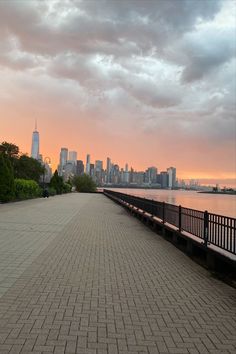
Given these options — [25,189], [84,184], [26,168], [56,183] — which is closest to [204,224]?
[25,189]

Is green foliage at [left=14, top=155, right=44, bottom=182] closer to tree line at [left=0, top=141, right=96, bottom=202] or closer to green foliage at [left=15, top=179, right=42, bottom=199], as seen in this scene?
tree line at [left=0, top=141, right=96, bottom=202]

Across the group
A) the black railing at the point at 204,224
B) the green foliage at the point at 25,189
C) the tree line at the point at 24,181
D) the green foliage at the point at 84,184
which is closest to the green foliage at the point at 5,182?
the tree line at the point at 24,181

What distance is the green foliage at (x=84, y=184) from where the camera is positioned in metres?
103

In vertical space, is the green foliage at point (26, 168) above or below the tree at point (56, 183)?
above

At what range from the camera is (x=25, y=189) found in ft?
118

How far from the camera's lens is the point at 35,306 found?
17.3ft

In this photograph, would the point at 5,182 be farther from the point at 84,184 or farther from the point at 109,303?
the point at 84,184

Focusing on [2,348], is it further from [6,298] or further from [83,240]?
[83,240]

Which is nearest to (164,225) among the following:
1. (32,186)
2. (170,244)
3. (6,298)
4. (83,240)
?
(170,244)

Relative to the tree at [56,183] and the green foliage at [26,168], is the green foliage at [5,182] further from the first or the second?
Answer: the green foliage at [26,168]

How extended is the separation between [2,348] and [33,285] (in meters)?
2.56

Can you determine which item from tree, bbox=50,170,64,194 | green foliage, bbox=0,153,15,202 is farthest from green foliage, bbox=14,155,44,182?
Answer: green foliage, bbox=0,153,15,202

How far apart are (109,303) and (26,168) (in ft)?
279

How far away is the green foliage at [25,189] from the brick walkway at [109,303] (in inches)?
938
